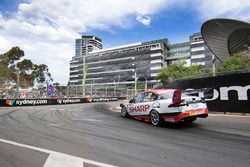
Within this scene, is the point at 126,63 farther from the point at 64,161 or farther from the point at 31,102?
the point at 64,161

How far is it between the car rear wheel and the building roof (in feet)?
124

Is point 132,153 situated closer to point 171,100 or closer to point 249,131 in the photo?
point 171,100

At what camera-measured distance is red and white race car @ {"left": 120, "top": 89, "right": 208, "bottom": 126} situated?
7.36 meters

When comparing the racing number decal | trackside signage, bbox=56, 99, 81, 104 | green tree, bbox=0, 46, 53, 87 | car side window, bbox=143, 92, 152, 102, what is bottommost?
trackside signage, bbox=56, 99, 81, 104

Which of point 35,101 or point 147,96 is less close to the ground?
point 147,96

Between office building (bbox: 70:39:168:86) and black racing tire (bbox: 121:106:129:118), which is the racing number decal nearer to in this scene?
black racing tire (bbox: 121:106:129:118)

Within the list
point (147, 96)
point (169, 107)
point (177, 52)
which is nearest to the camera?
point (169, 107)

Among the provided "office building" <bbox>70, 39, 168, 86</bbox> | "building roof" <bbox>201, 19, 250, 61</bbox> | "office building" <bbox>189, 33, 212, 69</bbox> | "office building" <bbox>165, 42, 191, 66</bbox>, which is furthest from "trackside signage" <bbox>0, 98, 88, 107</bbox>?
"office building" <bbox>165, 42, 191, 66</bbox>

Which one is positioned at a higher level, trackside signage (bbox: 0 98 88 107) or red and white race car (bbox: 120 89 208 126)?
red and white race car (bbox: 120 89 208 126)

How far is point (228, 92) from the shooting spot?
11312 mm

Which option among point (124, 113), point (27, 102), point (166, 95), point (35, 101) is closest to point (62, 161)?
point (166, 95)

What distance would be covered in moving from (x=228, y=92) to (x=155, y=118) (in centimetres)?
578

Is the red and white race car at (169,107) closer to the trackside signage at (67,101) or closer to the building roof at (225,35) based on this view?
the trackside signage at (67,101)

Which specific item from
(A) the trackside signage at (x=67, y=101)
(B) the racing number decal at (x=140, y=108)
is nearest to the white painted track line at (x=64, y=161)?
(B) the racing number decal at (x=140, y=108)
